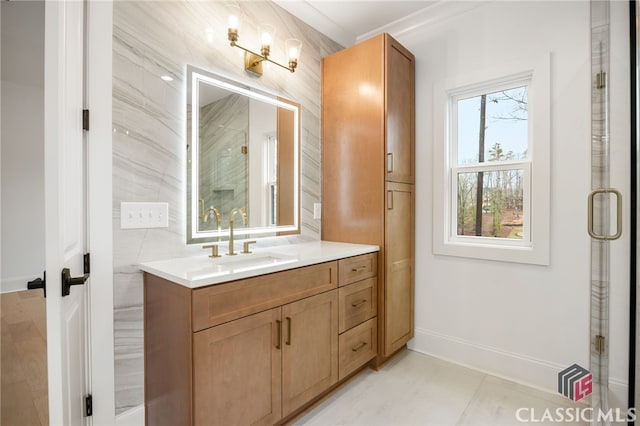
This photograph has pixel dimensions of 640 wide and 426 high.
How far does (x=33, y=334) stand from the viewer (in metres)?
2.46

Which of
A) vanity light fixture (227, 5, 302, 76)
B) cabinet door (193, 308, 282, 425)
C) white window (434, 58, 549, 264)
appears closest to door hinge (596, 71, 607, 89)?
white window (434, 58, 549, 264)

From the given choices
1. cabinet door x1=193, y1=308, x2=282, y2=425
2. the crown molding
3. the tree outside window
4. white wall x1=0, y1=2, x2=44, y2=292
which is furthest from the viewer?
white wall x1=0, y1=2, x2=44, y2=292

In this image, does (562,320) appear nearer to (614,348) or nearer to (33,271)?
(614,348)

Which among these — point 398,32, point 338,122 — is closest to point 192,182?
point 338,122

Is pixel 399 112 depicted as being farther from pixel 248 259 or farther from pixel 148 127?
pixel 148 127

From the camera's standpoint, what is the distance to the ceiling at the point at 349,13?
2.38 meters

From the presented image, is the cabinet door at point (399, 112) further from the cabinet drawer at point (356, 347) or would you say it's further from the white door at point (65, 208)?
the white door at point (65, 208)

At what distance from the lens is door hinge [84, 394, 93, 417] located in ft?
4.71

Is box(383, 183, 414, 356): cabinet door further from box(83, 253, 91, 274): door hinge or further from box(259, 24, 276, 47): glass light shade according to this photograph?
box(83, 253, 91, 274): door hinge

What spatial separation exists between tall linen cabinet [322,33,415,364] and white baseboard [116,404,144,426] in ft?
5.09

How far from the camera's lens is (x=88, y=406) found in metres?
1.45

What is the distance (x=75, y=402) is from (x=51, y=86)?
1.22 metres

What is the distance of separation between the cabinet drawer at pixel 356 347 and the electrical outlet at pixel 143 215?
1294mm

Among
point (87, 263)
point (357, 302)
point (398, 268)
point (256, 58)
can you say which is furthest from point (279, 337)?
point (256, 58)
